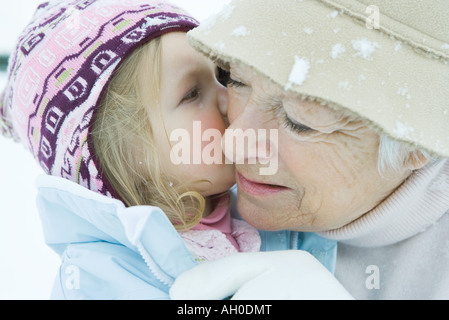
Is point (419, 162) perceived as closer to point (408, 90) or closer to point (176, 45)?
point (408, 90)

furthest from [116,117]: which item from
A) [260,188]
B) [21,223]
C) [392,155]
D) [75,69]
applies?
[21,223]

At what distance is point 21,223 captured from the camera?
257cm

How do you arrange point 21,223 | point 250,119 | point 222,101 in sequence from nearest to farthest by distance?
point 250,119 < point 222,101 < point 21,223

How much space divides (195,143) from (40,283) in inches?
56.5

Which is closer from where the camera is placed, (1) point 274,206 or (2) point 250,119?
(2) point 250,119

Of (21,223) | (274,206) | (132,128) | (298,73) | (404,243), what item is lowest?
(21,223)

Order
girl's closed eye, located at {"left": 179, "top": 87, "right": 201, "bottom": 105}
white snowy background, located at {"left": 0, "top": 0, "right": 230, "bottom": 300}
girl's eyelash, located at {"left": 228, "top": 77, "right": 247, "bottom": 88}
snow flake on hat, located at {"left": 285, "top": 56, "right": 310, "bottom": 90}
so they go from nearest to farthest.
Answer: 1. snow flake on hat, located at {"left": 285, "top": 56, "right": 310, "bottom": 90}
2. girl's eyelash, located at {"left": 228, "top": 77, "right": 247, "bottom": 88}
3. girl's closed eye, located at {"left": 179, "top": 87, "right": 201, "bottom": 105}
4. white snowy background, located at {"left": 0, "top": 0, "right": 230, "bottom": 300}

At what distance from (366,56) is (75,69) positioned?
0.75m

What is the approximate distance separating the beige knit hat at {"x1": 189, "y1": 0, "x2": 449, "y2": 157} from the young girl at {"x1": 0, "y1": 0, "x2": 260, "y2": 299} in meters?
0.34

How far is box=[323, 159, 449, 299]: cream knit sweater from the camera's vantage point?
3.97 ft

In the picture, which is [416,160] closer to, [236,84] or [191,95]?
[236,84]

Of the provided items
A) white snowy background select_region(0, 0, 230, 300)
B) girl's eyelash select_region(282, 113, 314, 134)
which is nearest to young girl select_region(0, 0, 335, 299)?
girl's eyelash select_region(282, 113, 314, 134)

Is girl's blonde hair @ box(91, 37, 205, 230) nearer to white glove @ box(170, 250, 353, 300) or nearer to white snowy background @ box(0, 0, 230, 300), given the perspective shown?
white glove @ box(170, 250, 353, 300)

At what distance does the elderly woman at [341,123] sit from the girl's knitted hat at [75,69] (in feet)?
0.89
